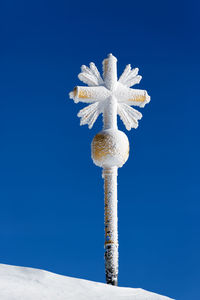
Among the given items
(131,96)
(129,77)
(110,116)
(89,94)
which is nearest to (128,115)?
(131,96)

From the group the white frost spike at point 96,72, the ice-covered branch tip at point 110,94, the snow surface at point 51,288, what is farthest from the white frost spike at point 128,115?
the snow surface at point 51,288

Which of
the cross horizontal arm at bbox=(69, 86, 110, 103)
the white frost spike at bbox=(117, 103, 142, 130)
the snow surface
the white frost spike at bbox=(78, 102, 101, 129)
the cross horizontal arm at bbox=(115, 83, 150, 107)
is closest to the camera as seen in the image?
the snow surface

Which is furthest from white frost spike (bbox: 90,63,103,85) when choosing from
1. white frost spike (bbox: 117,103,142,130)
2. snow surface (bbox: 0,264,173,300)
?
snow surface (bbox: 0,264,173,300)

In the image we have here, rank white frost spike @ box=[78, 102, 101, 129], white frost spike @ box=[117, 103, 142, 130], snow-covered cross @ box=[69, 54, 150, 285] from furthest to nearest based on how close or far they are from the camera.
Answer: white frost spike @ box=[117, 103, 142, 130] < white frost spike @ box=[78, 102, 101, 129] < snow-covered cross @ box=[69, 54, 150, 285]

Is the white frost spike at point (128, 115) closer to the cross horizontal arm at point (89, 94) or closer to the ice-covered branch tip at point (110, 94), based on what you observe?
the ice-covered branch tip at point (110, 94)

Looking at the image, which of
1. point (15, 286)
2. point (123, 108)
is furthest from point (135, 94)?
point (15, 286)

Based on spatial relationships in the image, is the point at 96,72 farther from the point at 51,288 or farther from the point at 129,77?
the point at 51,288

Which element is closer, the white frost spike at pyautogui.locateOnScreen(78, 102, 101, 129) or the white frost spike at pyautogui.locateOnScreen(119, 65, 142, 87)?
the white frost spike at pyautogui.locateOnScreen(78, 102, 101, 129)

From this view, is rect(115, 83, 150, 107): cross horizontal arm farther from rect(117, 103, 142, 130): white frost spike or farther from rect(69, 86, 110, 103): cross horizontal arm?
rect(69, 86, 110, 103): cross horizontal arm
